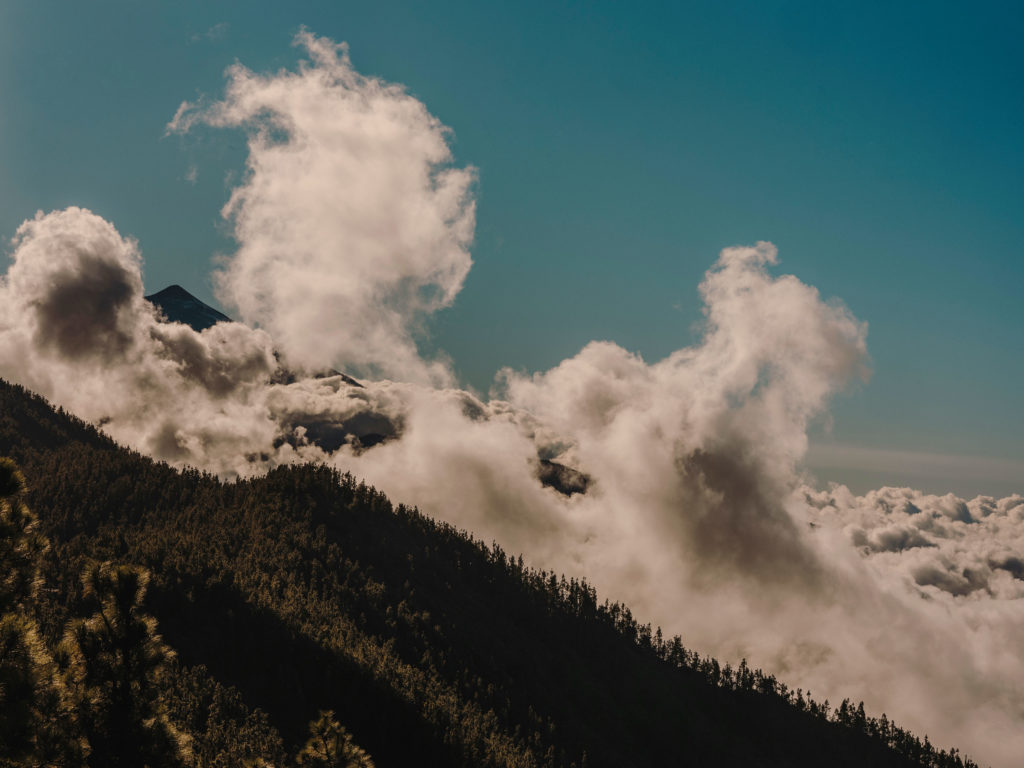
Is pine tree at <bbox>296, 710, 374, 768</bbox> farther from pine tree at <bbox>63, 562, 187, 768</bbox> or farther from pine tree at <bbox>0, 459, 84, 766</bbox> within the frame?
pine tree at <bbox>0, 459, 84, 766</bbox>

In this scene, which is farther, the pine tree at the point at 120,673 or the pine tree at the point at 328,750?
the pine tree at the point at 328,750

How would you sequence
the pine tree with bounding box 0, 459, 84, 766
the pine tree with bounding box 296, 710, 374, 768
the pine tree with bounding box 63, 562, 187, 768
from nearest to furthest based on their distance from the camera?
the pine tree with bounding box 0, 459, 84, 766 → the pine tree with bounding box 63, 562, 187, 768 → the pine tree with bounding box 296, 710, 374, 768

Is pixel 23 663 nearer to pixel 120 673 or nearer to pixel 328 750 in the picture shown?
pixel 120 673

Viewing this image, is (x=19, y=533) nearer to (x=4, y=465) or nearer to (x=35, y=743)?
(x=4, y=465)

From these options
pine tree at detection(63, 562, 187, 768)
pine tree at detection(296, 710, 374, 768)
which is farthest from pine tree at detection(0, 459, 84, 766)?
pine tree at detection(296, 710, 374, 768)

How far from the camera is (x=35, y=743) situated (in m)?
21.1

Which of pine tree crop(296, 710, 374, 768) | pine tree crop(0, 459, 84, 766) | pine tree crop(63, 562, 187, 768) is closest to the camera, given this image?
pine tree crop(0, 459, 84, 766)

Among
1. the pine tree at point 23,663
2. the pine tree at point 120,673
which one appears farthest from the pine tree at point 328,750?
the pine tree at point 23,663

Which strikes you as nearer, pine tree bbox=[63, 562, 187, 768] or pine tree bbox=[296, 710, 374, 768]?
pine tree bbox=[63, 562, 187, 768]

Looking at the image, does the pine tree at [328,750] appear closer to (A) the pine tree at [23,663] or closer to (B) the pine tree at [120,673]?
(B) the pine tree at [120,673]

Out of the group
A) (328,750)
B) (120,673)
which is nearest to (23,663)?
(120,673)

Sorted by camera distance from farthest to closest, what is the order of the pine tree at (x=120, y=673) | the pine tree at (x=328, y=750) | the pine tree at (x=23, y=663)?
the pine tree at (x=328, y=750) → the pine tree at (x=120, y=673) → the pine tree at (x=23, y=663)

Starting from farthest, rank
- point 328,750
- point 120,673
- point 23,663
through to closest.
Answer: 1. point 328,750
2. point 120,673
3. point 23,663

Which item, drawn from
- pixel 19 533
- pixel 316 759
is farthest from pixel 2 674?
pixel 316 759
